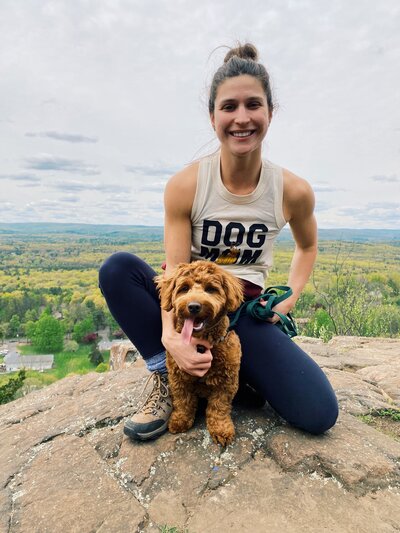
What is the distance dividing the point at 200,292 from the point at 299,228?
5.82 feet

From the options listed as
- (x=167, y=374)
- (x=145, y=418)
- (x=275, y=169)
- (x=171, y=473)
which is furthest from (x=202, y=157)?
(x=171, y=473)

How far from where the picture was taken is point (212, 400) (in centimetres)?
321

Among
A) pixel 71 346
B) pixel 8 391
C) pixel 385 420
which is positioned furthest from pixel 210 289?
pixel 71 346

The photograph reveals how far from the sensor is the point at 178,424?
326 centimetres

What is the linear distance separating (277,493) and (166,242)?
2.29 metres

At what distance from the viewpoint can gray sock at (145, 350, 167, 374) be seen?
3.53 m

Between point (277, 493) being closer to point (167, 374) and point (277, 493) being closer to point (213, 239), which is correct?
point (167, 374)

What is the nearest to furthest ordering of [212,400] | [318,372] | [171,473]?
[171,473] → [212,400] → [318,372]

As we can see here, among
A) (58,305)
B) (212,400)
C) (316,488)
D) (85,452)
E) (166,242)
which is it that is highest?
(166,242)

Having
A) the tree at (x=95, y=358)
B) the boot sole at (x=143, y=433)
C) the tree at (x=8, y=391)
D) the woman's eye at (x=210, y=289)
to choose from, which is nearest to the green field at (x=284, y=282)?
the tree at (x=95, y=358)

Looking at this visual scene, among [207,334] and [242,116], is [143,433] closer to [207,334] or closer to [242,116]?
[207,334]

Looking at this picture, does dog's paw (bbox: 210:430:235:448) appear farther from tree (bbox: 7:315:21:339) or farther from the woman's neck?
tree (bbox: 7:315:21:339)

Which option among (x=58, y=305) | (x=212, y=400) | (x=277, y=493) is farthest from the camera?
(x=58, y=305)

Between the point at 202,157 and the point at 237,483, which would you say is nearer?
the point at 237,483
